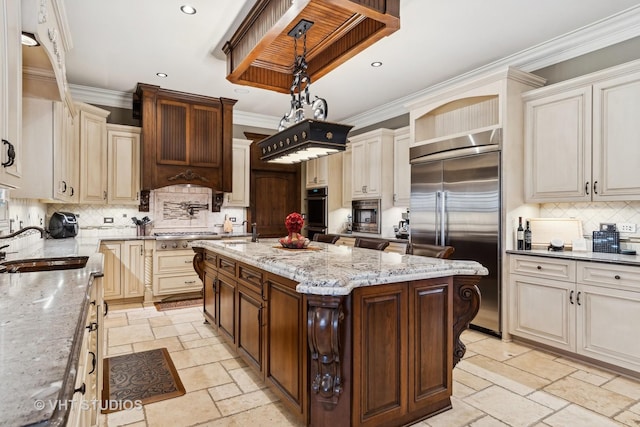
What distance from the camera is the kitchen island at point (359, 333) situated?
1.80 metres

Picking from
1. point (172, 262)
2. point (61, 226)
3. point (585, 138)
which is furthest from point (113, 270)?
point (585, 138)

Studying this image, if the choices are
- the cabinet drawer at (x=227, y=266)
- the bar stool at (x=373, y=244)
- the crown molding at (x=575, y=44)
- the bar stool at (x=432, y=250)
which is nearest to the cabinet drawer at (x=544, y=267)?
the bar stool at (x=432, y=250)

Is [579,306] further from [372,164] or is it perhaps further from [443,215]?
[372,164]

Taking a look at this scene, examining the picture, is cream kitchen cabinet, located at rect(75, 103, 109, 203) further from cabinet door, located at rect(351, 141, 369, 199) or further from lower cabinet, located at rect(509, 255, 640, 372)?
lower cabinet, located at rect(509, 255, 640, 372)

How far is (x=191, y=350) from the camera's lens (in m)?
3.23

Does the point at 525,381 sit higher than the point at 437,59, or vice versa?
the point at 437,59

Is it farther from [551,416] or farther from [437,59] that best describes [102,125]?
[551,416]

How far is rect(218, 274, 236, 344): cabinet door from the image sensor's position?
302 centimetres

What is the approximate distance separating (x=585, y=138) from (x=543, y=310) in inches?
61.9

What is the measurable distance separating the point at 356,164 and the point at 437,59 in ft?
6.90

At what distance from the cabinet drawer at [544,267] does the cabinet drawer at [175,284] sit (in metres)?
3.97

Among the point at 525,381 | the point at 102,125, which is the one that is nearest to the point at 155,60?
the point at 102,125

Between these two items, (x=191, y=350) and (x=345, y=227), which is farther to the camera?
(x=345, y=227)

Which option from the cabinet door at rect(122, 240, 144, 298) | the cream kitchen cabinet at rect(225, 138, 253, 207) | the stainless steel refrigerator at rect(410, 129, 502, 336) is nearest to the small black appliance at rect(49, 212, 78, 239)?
the cabinet door at rect(122, 240, 144, 298)
